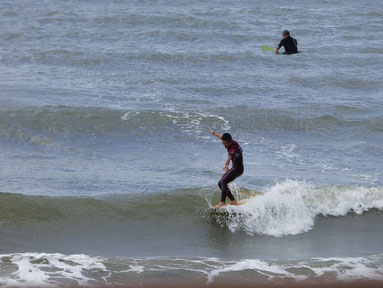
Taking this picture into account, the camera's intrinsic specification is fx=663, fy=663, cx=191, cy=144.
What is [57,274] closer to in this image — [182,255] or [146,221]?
[182,255]

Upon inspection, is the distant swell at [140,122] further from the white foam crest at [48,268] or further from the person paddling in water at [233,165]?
the white foam crest at [48,268]

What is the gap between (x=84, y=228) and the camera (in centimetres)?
1420

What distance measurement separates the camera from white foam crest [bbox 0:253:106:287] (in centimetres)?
1102

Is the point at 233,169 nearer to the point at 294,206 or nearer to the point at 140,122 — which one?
the point at 294,206

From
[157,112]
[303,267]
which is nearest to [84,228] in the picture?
[303,267]

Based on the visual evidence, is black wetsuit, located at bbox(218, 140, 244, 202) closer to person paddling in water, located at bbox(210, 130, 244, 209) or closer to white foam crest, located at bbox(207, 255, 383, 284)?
person paddling in water, located at bbox(210, 130, 244, 209)

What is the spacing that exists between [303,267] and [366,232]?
303 centimetres

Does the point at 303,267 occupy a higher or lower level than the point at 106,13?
lower

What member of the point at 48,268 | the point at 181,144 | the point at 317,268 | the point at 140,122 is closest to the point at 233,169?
the point at 317,268

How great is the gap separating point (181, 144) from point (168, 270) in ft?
28.1

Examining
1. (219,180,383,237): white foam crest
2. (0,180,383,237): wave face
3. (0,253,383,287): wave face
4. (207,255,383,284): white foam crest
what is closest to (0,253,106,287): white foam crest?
(0,253,383,287): wave face

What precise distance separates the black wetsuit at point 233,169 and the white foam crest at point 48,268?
356 centimetres

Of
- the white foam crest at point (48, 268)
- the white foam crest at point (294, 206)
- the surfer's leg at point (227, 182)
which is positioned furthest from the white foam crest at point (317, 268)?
the surfer's leg at point (227, 182)

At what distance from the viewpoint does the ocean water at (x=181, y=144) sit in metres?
12.8
